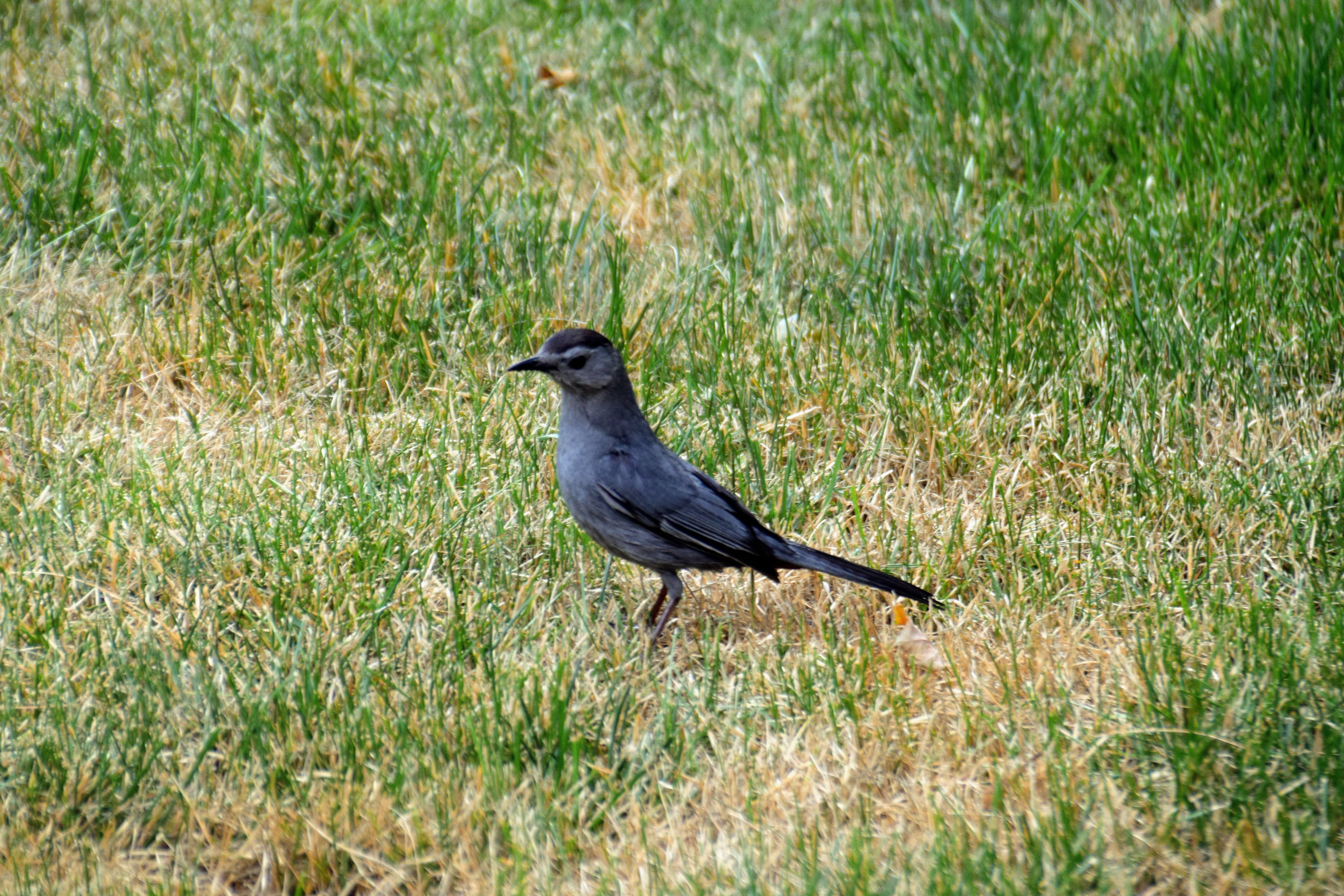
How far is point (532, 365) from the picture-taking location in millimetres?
4098

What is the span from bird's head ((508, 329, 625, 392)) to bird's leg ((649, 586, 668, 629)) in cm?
67

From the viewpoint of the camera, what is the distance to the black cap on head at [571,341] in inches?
163

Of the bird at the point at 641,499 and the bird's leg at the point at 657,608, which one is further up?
the bird at the point at 641,499

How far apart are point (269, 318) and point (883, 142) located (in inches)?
122

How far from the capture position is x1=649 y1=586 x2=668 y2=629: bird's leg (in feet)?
13.9

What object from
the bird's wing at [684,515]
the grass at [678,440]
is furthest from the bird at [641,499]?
the grass at [678,440]

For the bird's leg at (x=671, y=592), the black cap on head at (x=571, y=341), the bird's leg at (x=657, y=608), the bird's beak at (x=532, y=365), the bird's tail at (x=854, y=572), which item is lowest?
the bird's leg at (x=657, y=608)

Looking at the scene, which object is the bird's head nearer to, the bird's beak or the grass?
the bird's beak

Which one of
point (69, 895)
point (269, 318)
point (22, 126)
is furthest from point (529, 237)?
point (69, 895)

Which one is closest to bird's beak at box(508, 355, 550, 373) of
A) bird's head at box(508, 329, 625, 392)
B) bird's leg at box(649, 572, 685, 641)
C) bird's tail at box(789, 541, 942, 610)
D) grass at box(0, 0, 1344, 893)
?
bird's head at box(508, 329, 625, 392)

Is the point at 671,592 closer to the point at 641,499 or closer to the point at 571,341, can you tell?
the point at 641,499

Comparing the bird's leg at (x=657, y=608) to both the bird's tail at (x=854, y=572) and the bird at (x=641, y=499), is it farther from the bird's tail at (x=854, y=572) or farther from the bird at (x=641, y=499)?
the bird's tail at (x=854, y=572)

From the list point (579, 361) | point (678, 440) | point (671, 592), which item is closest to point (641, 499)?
point (671, 592)

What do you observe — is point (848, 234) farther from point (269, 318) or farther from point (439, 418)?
point (269, 318)
